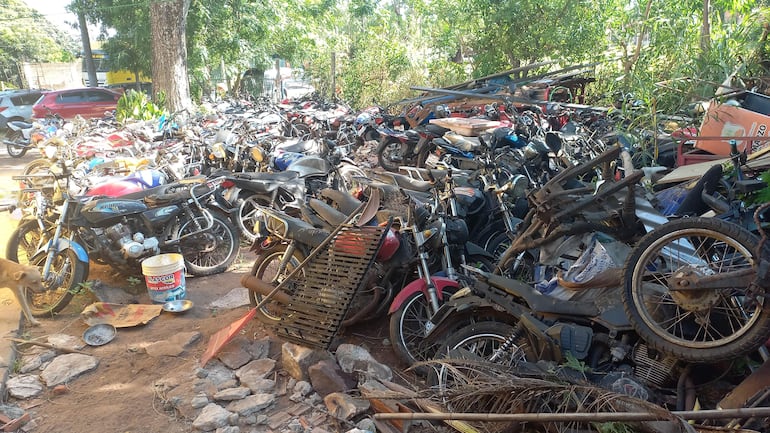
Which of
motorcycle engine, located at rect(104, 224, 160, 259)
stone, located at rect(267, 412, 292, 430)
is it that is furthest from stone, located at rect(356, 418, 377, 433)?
motorcycle engine, located at rect(104, 224, 160, 259)

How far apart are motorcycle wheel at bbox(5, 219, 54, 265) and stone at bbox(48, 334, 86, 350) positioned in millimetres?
1093

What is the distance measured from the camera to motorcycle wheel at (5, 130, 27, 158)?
533 inches

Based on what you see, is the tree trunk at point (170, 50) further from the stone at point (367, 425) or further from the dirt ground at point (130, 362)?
the stone at point (367, 425)

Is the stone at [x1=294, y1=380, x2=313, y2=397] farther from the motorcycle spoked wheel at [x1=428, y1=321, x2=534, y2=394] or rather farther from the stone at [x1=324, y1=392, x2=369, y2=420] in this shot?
the motorcycle spoked wheel at [x1=428, y1=321, x2=534, y2=394]

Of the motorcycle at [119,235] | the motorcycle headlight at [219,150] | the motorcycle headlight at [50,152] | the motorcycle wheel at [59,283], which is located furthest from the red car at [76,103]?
the motorcycle wheel at [59,283]

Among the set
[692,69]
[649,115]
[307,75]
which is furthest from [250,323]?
[307,75]

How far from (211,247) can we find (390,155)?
16.9 feet

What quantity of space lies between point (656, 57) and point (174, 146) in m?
8.93

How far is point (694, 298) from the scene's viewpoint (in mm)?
2766

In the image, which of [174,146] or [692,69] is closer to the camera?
[692,69]

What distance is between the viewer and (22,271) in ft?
13.9

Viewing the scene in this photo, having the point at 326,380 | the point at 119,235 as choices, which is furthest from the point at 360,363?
the point at 119,235

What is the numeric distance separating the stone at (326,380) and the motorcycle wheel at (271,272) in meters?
0.76

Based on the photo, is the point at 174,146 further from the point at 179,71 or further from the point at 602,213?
the point at 602,213
